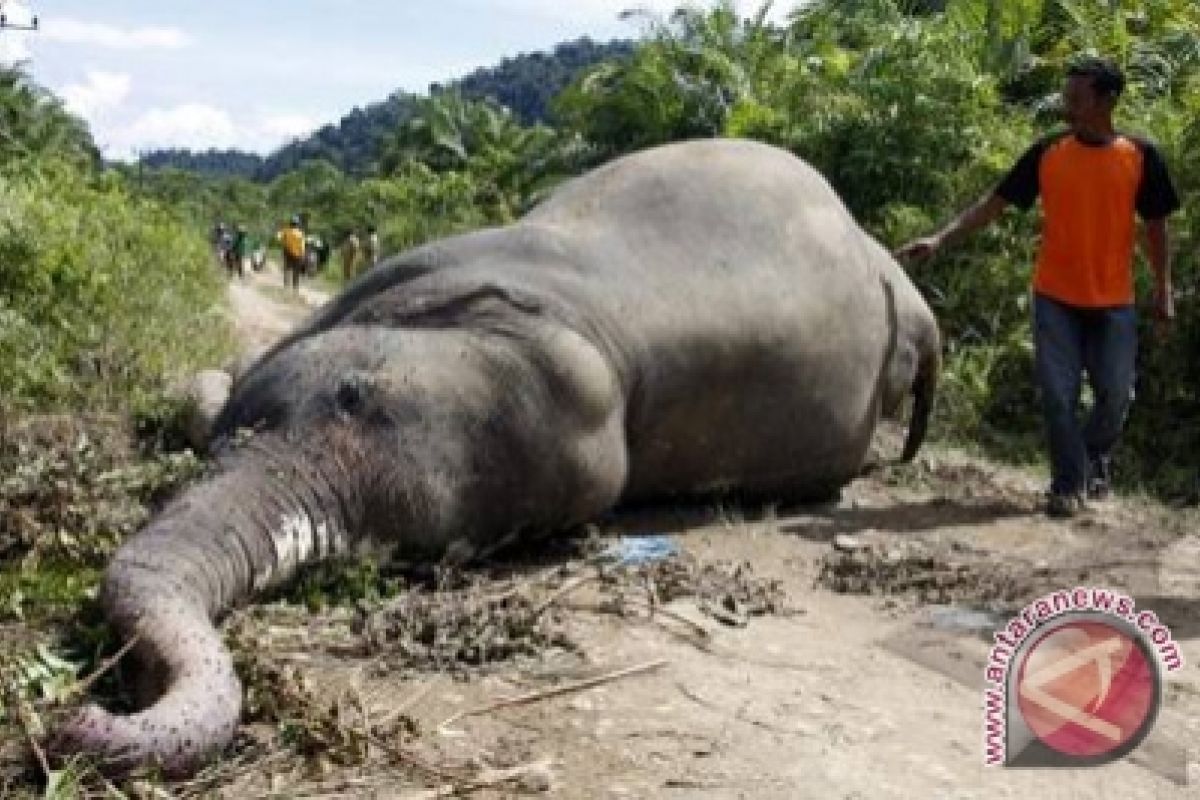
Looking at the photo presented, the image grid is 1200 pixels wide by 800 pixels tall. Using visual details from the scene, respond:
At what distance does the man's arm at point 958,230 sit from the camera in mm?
6402

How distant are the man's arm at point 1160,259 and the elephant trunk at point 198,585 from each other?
3.31m

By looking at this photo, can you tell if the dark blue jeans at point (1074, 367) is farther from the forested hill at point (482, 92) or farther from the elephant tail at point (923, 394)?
the forested hill at point (482, 92)

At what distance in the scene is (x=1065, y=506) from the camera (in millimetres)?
→ 6074

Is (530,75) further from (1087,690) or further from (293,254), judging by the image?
(1087,690)

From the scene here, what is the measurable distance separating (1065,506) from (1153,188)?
114 cm

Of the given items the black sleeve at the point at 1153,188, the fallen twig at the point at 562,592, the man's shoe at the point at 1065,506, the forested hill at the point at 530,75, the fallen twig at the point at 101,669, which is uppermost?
the forested hill at the point at 530,75

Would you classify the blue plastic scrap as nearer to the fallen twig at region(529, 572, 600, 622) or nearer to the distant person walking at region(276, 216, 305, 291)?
the fallen twig at region(529, 572, 600, 622)

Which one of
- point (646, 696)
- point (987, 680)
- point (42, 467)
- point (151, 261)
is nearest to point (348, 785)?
point (646, 696)

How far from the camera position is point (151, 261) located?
12594 mm

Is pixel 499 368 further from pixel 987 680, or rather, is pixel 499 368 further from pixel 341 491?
pixel 987 680

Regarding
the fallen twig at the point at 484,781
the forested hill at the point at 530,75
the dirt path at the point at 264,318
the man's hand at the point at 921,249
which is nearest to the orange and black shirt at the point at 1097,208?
the man's hand at the point at 921,249

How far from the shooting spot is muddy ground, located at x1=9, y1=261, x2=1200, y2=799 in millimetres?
3273

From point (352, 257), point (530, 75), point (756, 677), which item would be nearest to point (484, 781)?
point (756, 677)

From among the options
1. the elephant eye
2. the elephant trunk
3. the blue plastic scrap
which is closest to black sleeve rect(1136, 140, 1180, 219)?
the blue plastic scrap
